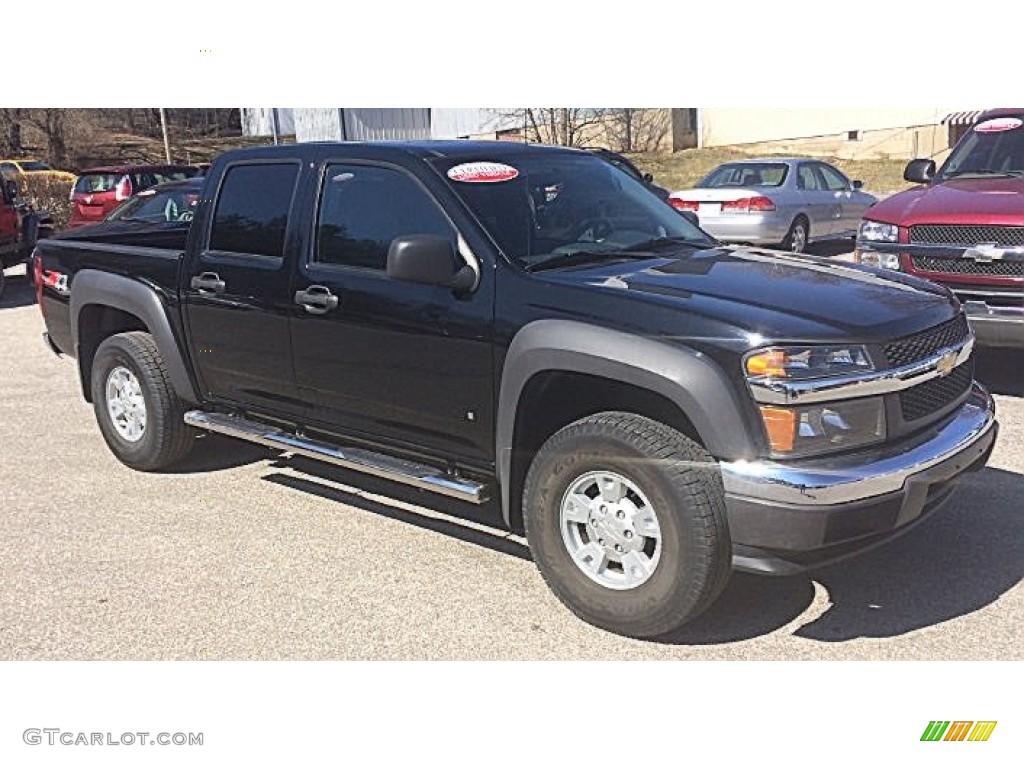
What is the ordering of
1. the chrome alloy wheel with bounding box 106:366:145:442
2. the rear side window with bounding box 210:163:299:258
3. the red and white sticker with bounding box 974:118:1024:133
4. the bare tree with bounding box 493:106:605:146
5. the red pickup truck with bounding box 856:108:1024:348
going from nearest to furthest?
the rear side window with bounding box 210:163:299:258
the bare tree with bounding box 493:106:605:146
the chrome alloy wheel with bounding box 106:366:145:442
the red pickup truck with bounding box 856:108:1024:348
the red and white sticker with bounding box 974:118:1024:133

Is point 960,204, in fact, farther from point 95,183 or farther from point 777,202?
point 95,183

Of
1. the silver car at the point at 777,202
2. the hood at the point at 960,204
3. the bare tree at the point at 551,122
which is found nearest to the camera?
the bare tree at the point at 551,122

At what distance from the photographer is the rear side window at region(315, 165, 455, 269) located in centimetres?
425

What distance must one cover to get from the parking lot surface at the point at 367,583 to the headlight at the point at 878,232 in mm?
1720

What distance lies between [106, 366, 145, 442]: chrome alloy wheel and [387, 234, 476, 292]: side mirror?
8.03 feet

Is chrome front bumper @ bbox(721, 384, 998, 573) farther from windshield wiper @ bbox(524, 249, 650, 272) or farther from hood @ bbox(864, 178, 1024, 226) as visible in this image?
hood @ bbox(864, 178, 1024, 226)

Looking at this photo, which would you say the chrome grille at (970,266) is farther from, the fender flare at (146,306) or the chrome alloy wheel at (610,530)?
the fender flare at (146,306)

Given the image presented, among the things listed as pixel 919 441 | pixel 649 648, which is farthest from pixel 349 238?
pixel 919 441

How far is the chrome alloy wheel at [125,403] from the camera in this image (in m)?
5.69

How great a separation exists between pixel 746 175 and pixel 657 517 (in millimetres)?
10755

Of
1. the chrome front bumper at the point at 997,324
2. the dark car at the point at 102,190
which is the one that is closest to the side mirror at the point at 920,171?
the chrome front bumper at the point at 997,324

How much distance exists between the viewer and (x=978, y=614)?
3703 millimetres

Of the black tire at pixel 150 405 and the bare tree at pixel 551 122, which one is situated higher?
the bare tree at pixel 551 122

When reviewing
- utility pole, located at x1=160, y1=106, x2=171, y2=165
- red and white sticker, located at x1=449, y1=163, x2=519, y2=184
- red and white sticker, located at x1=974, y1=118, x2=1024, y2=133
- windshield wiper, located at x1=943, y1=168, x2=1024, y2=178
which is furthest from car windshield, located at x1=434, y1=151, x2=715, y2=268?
red and white sticker, located at x1=974, y1=118, x2=1024, y2=133
